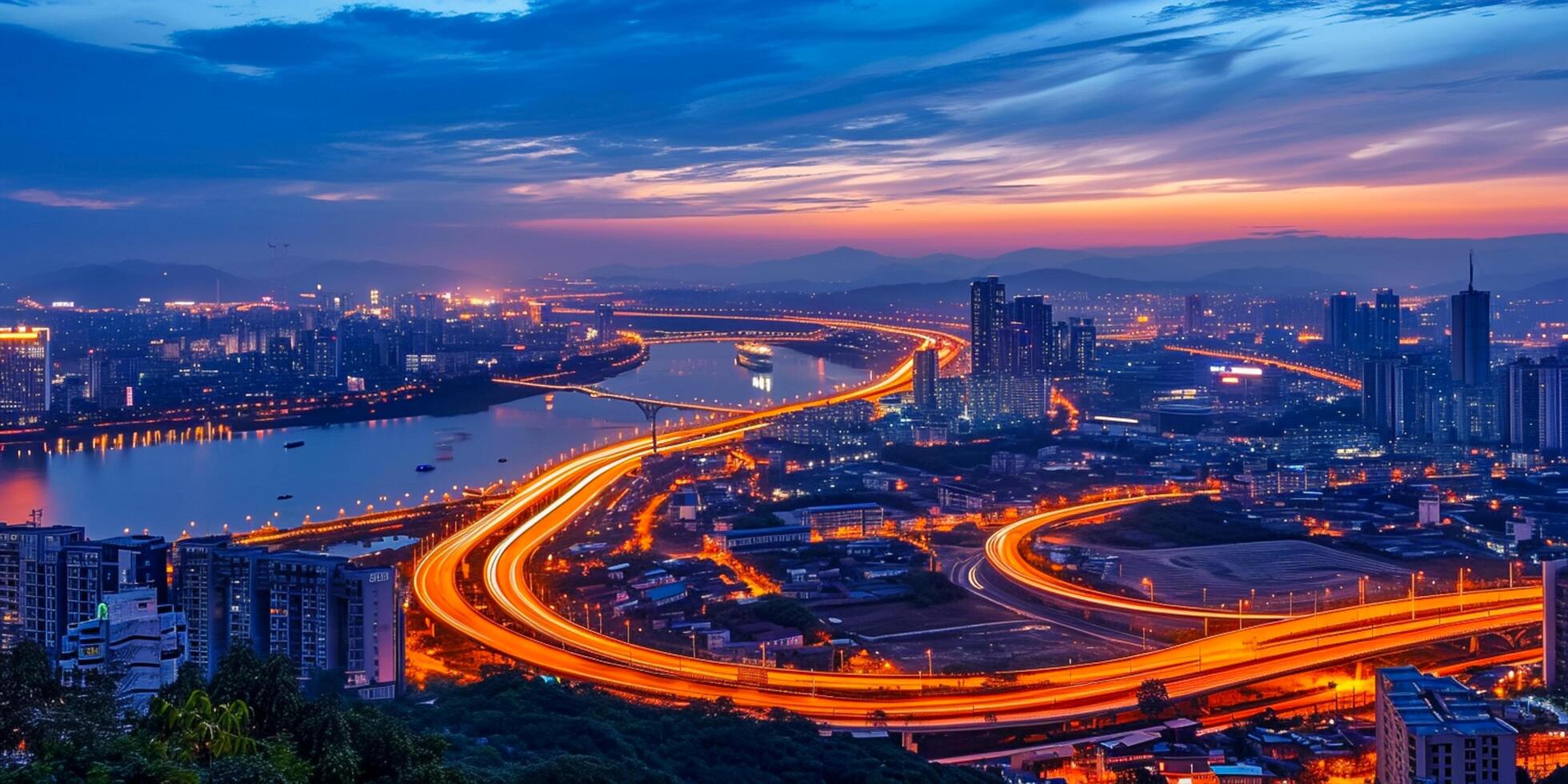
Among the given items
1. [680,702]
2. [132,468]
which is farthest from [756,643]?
[132,468]

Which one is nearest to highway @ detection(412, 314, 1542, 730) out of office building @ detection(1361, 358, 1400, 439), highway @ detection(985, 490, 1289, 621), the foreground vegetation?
highway @ detection(985, 490, 1289, 621)

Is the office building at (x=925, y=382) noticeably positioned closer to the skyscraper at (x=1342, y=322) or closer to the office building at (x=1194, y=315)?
the skyscraper at (x=1342, y=322)

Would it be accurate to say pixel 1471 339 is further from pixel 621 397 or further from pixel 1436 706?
pixel 1436 706

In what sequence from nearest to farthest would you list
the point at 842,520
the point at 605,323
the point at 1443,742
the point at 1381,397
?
the point at 1443,742
the point at 842,520
the point at 1381,397
the point at 605,323

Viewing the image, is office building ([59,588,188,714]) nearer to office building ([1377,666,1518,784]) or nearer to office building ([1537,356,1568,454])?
office building ([1377,666,1518,784])

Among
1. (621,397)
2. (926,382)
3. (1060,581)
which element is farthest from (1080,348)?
(1060,581)

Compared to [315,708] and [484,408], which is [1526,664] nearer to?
[315,708]

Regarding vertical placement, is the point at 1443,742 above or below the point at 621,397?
below
